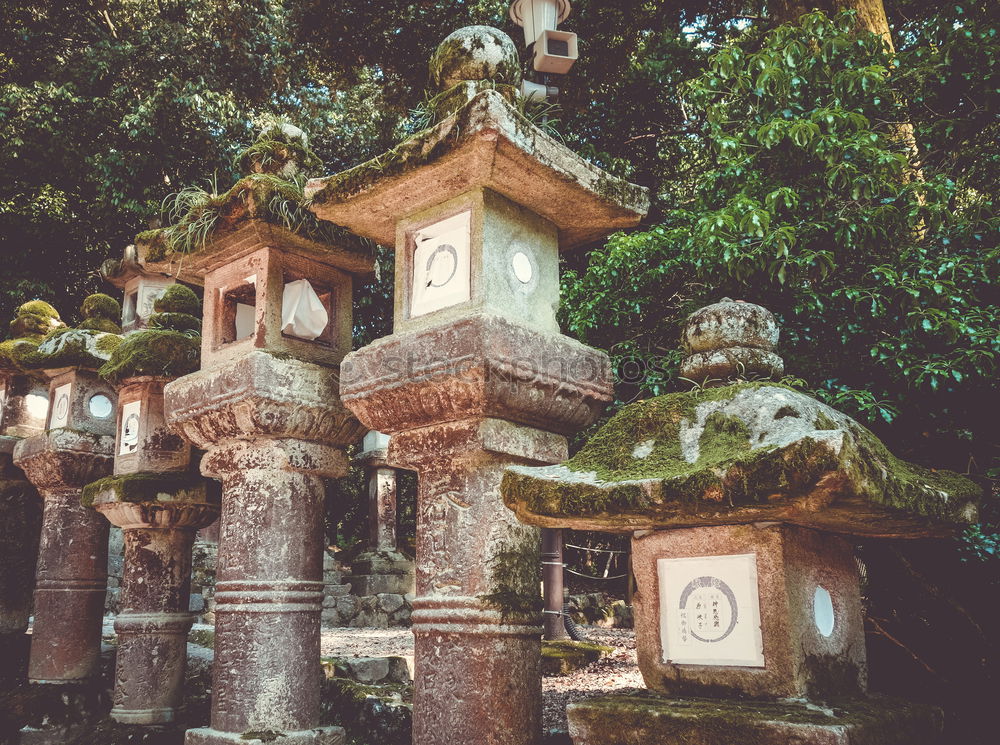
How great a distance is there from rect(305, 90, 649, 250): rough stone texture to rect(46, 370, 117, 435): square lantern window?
3261mm

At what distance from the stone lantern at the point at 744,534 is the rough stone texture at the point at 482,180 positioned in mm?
1151

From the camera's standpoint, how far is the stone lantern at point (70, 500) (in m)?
5.74

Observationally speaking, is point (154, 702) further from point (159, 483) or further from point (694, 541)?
point (694, 541)

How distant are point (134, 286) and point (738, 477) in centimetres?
844

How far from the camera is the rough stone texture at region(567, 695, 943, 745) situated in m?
2.24

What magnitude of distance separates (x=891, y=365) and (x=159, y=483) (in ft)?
14.3

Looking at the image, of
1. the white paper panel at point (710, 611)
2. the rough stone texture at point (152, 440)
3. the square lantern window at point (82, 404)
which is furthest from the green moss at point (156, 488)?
the white paper panel at point (710, 611)

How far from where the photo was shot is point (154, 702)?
4.96 meters

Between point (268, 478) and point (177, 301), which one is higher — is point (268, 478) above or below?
below

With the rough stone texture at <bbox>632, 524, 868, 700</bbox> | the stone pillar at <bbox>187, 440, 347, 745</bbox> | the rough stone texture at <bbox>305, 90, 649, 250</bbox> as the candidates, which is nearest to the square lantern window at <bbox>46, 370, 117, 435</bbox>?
the stone pillar at <bbox>187, 440, 347, 745</bbox>

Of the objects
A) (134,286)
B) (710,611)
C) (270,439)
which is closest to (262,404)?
(270,439)

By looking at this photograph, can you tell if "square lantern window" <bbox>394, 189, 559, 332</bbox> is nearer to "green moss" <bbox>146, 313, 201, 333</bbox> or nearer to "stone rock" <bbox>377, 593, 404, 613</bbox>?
"green moss" <bbox>146, 313, 201, 333</bbox>

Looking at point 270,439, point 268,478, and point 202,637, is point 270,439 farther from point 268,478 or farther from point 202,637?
point 202,637

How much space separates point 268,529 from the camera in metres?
4.18
